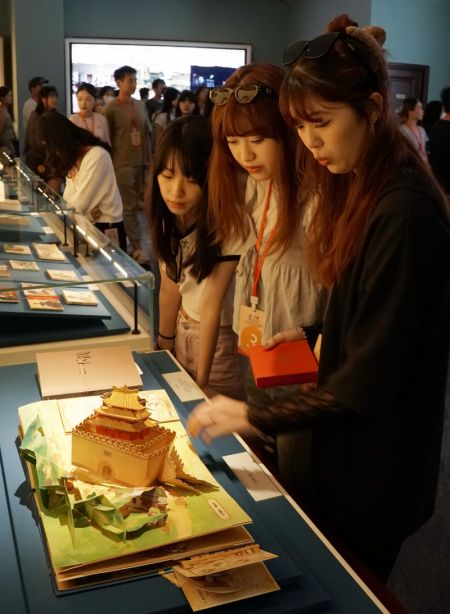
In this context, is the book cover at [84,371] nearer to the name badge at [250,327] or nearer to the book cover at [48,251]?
the name badge at [250,327]

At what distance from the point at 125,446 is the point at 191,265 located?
0.97 metres

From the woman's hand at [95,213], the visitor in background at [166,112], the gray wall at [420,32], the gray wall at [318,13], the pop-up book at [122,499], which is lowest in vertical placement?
the pop-up book at [122,499]

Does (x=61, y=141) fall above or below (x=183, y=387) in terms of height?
above

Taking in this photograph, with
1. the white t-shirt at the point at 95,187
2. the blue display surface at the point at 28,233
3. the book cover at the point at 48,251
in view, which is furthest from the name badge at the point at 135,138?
the book cover at the point at 48,251

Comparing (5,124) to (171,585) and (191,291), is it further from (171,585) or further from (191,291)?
(171,585)

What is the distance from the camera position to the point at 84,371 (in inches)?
68.1

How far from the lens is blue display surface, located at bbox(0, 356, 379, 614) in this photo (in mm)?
1031

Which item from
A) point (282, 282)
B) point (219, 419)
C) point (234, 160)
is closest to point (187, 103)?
point (234, 160)

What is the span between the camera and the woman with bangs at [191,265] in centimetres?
202

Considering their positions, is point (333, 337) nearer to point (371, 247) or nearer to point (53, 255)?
point (371, 247)

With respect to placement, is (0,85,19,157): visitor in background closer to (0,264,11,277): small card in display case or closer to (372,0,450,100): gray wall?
(372,0,450,100): gray wall

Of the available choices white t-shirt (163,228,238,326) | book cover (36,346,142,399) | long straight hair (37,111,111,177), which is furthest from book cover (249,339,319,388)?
long straight hair (37,111,111,177)

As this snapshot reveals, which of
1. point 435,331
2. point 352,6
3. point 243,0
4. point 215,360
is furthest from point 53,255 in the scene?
point 243,0

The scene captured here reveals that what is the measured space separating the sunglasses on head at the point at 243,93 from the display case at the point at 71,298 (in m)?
0.49
